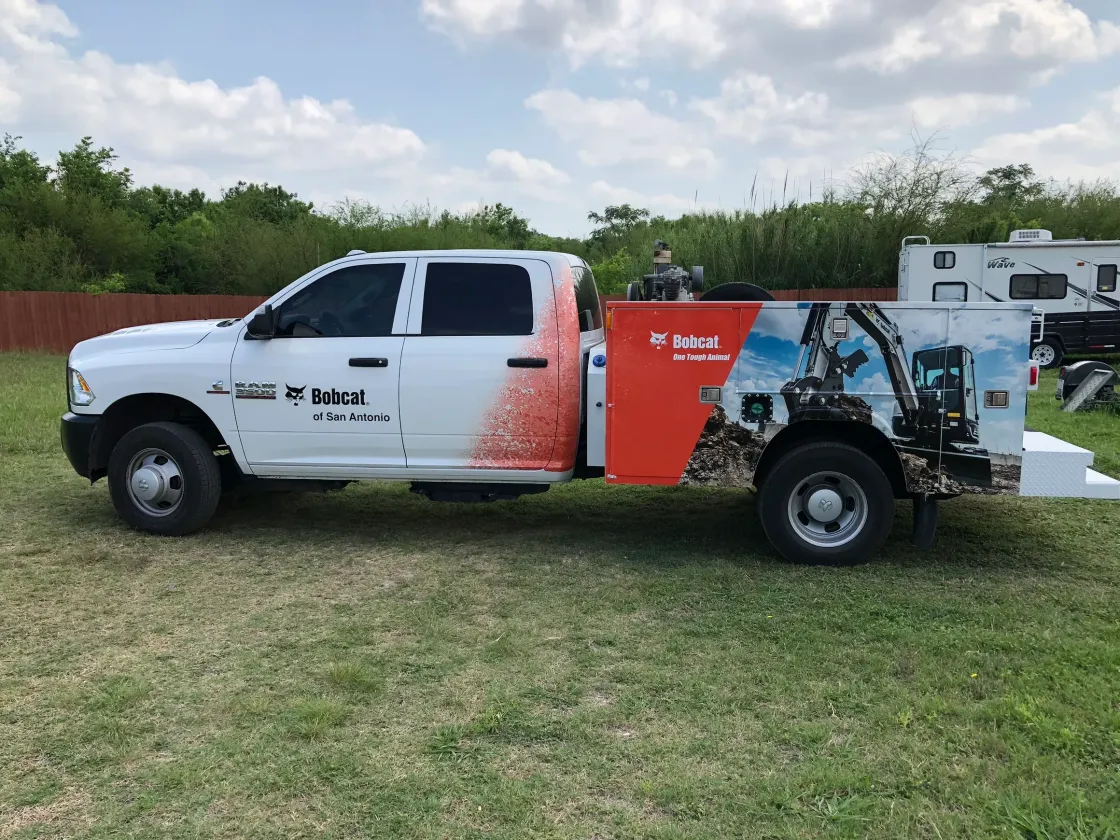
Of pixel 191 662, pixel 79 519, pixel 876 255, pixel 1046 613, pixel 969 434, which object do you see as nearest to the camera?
pixel 191 662

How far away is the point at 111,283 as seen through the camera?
3148 cm

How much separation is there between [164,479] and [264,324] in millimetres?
1354

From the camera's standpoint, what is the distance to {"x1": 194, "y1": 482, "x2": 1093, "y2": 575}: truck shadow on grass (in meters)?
5.71

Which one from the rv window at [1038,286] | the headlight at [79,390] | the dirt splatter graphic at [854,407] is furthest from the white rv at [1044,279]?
the headlight at [79,390]

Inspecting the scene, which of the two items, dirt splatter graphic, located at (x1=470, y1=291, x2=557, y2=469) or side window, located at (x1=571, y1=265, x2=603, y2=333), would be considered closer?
dirt splatter graphic, located at (x1=470, y1=291, x2=557, y2=469)

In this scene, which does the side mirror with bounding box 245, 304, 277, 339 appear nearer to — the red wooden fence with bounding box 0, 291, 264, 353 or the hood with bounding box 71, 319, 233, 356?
the hood with bounding box 71, 319, 233, 356

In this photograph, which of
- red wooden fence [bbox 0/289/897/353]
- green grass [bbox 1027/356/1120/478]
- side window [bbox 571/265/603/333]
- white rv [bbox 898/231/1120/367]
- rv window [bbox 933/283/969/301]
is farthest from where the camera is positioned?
red wooden fence [bbox 0/289/897/353]

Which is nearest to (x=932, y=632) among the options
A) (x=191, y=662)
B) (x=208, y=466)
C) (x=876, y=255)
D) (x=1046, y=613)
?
(x=1046, y=613)

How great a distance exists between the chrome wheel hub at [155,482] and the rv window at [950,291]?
1477 cm

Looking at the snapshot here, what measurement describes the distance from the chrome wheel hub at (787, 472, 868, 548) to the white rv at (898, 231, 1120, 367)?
42.2 ft

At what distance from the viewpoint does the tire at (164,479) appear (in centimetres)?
602

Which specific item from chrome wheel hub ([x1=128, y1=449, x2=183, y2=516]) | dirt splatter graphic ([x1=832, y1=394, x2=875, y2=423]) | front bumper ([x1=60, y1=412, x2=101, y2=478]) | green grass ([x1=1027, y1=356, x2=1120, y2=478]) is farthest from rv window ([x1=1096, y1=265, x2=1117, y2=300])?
front bumper ([x1=60, y1=412, x2=101, y2=478])

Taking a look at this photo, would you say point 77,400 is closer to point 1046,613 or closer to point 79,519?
point 79,519

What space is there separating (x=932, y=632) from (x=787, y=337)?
178 centimetres
